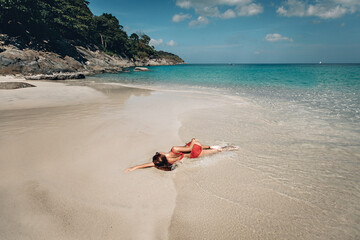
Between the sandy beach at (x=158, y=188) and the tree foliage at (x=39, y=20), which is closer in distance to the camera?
the sandy beach at (x=158, y=188)

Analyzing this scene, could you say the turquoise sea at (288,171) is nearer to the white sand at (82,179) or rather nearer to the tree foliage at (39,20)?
the white sand at (82,179)

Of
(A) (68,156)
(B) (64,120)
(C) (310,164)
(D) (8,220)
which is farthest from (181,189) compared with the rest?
(B) (64,120)

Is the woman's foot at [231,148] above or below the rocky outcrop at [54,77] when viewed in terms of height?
below

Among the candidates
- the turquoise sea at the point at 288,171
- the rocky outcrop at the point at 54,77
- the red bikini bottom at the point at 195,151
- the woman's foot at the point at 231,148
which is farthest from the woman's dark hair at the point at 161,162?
the rocky outcrop at the point at 54,77

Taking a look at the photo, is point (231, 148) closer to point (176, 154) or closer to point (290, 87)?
point (176, 154)

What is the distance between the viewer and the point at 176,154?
447 centimetres

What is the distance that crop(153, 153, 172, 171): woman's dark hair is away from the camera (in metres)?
4.13

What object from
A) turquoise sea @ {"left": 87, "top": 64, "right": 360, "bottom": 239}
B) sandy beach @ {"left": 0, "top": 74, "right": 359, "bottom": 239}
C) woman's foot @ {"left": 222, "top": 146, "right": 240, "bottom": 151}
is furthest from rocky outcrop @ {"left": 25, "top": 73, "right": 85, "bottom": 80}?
woman's foot @ {"left": 222, "top": 146, "right": 240, "bottom": 151}

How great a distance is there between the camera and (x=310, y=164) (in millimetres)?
4512

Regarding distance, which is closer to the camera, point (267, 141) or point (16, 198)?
point (16, 198)

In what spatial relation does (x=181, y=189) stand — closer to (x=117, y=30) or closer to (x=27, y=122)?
(x=27, y=122)

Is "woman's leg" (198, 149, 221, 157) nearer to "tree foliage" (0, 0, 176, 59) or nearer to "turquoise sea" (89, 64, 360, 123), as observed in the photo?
"turquoise sea" (89, 64, 360, 123)

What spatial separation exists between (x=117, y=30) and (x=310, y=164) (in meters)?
80.8

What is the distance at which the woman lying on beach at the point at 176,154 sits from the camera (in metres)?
4.16
